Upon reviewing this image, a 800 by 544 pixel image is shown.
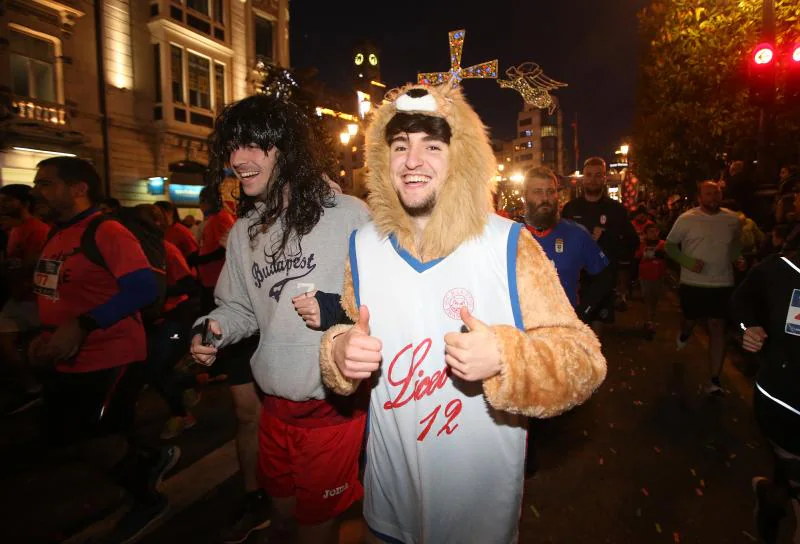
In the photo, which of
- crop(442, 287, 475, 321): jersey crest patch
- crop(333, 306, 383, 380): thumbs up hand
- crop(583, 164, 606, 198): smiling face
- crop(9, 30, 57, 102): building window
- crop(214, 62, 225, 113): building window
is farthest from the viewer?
crop(214, 62, 225, 113): building window

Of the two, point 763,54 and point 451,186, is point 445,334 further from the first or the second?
point 763,54

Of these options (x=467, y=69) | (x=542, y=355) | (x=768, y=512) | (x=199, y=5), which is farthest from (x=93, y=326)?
(x=199, y=5)

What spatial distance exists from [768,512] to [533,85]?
950 centimetres

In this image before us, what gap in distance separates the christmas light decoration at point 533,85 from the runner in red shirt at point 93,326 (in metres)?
8.63

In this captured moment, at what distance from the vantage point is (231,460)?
13.8 feet

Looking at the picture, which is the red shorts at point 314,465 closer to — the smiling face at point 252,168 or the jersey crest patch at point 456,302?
the jersey crest patch at point 456,302

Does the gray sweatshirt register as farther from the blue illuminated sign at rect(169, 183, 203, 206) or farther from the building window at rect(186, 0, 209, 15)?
the building window at rect(186, 0, 209, 15)

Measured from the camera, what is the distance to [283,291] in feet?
8.02

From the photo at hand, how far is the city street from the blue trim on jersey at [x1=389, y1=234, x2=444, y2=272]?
205 cm

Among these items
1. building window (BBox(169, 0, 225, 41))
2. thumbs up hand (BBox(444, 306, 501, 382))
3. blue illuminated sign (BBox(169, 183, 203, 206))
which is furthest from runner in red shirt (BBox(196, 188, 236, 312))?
building window (BBox(169, 0, 225, 41))

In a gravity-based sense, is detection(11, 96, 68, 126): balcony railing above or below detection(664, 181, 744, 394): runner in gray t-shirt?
above

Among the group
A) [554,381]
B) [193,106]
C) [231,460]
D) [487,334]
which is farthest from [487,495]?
[193,106]

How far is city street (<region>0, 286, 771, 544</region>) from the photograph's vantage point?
127 inches

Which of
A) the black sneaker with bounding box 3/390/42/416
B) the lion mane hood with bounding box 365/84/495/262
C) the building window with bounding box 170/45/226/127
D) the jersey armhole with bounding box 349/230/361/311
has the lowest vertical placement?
the black sneaker with bounding box 3/390/42/416
